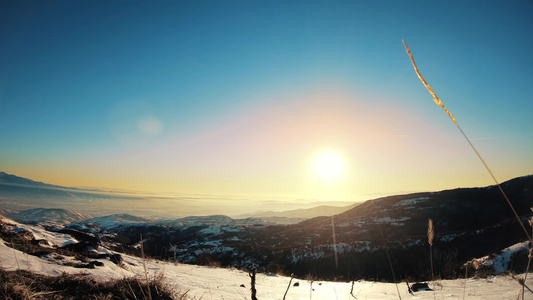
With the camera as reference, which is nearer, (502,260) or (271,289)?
(271,289)

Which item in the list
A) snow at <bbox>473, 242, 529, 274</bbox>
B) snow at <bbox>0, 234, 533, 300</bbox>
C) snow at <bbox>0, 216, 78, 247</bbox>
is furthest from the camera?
snow at <bbox>0, 216, 78, 247</bbox>

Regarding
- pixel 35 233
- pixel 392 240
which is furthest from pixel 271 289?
pixel 392 240

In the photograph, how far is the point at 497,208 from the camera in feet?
127

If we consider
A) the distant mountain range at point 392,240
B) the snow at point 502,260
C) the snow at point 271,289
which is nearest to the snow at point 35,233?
the distant mountain range at point 392,240

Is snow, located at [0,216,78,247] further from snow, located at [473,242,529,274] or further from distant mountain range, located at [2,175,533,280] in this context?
snow, located at [473,242,529,274]

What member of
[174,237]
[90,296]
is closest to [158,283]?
[90,296]

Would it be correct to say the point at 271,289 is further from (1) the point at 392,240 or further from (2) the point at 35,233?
(1) the point at 392,240

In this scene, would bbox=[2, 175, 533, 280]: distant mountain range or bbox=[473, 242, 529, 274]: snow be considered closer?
bbox=[473, 242, 529, 274]: snow

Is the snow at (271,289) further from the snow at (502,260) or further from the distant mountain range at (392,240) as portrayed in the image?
the snow at (502,260)

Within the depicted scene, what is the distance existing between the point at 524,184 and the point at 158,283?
60511 millimetres

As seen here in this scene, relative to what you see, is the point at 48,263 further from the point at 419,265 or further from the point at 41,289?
the point at 419,265

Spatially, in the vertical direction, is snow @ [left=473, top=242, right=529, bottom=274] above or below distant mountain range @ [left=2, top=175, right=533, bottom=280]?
above

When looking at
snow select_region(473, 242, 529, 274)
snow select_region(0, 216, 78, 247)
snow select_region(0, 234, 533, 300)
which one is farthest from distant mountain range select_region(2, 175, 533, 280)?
snow select_region(0, 216, 78, 247)

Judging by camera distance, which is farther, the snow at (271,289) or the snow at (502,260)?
the snow at (502,260)
